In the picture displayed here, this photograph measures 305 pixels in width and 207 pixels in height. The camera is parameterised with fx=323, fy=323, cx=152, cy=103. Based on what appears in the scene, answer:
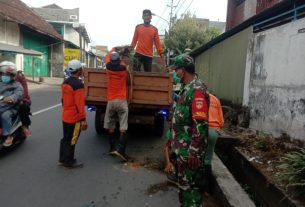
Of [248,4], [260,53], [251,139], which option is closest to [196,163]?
[251,139]

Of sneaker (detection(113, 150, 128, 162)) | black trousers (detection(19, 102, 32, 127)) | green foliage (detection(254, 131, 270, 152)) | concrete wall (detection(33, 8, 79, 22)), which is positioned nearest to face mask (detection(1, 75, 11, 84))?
black trousers (detection(19, 102, 32, 127))

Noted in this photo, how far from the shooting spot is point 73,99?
5383 mm

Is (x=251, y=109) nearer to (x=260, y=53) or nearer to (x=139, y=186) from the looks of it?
(x=260, y=53)

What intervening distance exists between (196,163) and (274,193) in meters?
1.55

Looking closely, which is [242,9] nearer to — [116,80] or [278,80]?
[278,80]

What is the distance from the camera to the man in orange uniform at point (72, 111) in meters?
5.34

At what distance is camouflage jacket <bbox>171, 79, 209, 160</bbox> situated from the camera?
10.2 feet

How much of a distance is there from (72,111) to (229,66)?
7.08 meters

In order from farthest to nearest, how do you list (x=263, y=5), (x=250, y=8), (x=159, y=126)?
(x=250, y=8), (x=263, y=5), (x=159, y=126)

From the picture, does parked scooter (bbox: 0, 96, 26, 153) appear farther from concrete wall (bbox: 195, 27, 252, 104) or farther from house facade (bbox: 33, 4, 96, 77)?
house facade (bbox: 33, 4, 96, 77)

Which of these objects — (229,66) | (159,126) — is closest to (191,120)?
(159,126)

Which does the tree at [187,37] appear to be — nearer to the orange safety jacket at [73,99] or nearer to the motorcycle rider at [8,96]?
the motorcycle rider at [8,96]

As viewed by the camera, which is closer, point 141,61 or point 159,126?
point 159,126

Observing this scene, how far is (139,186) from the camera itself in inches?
191
